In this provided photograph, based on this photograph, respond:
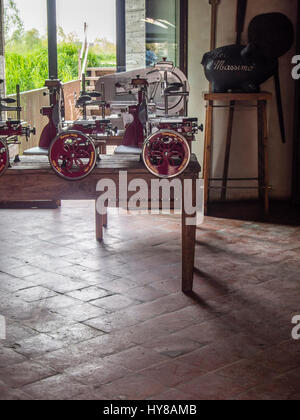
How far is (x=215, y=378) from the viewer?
9.82ft

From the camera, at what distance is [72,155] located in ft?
13.2

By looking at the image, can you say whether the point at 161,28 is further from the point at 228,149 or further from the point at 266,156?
the point at 266,156

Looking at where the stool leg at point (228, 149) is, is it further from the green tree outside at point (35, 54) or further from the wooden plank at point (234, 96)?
the green tree outside at point (35, 54)

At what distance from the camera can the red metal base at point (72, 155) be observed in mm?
4008

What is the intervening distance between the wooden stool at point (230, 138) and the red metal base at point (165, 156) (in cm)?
210

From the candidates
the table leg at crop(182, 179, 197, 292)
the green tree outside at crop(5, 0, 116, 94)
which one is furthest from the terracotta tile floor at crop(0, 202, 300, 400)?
the green tree outside at crop(5, 0, 116, 94)

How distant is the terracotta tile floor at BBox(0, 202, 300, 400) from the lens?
2.97m

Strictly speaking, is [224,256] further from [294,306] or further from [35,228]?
[35,228]

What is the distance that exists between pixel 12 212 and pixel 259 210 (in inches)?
89.4

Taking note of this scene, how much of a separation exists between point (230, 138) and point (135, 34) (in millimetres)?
1365

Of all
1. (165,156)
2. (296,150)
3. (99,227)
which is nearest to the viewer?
(165,156)

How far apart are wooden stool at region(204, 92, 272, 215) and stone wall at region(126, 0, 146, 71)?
891 mm

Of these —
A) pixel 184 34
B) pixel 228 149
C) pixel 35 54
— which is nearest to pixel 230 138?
pixel 228 149

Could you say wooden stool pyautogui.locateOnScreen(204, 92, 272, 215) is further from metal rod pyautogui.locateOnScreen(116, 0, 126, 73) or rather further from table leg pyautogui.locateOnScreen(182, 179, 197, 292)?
table leg pyautogui.locateOnScreen(182, 179, 197, 292)
